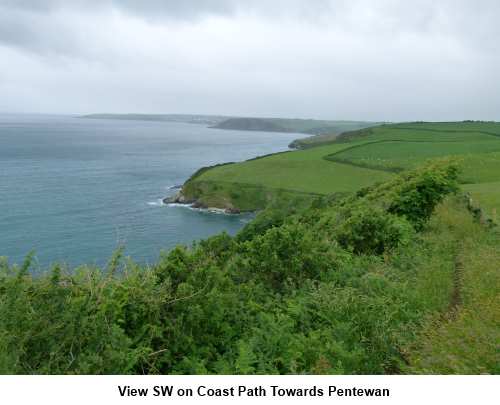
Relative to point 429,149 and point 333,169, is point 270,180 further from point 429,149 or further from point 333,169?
point 429,149

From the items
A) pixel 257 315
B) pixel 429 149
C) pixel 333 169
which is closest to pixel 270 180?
pixel 333 169

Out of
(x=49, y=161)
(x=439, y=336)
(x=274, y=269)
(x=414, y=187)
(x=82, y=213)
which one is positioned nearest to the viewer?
(x=439, y=336)

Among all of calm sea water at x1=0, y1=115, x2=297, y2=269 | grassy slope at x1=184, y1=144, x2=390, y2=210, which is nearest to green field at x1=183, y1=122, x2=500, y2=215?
grassy slope at x1=184, y1=144, x2=390, y2=210

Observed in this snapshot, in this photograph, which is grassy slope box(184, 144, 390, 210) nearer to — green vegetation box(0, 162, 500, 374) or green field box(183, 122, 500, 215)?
green field box(183, 122, 500, 215)
